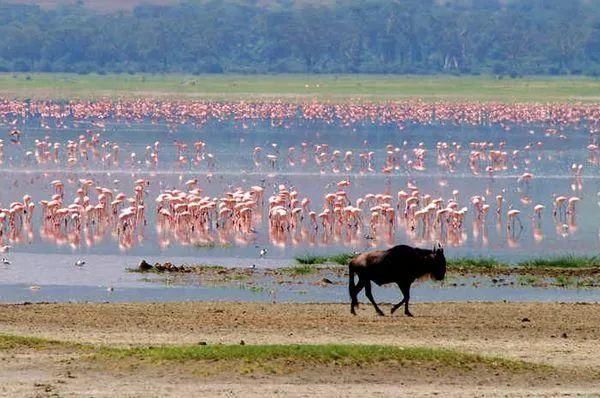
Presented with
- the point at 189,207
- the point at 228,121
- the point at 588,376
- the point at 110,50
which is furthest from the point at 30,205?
the point at 110,50

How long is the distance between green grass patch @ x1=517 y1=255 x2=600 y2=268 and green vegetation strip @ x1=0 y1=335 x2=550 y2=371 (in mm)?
10533

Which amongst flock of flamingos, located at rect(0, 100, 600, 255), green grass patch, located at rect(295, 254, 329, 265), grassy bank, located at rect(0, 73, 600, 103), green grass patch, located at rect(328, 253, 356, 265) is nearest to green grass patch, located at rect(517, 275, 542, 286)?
green grass patch, located at rect(328, 253, 356, 265)

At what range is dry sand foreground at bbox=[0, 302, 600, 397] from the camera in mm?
13727

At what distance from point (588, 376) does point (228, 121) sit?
64.0 m

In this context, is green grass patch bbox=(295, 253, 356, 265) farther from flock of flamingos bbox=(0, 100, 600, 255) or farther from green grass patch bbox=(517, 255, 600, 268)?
flock of flamingos bbox=(0, 100, 600, 255)

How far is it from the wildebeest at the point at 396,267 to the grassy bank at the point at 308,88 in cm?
8396

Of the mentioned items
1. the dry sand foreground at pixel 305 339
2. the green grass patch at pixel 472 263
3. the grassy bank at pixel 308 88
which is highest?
the dry sand foreground at pixel 305 339

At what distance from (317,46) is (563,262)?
440 feet

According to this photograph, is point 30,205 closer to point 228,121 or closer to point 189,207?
point 189,207

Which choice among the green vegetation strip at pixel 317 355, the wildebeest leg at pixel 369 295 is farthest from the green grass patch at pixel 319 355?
the wildebeest leg at pixel 369 295

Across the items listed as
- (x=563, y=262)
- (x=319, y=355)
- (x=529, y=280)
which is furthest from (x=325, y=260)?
(x=319, y=355)

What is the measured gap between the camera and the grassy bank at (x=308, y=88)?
107m

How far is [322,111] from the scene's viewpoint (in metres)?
84.4

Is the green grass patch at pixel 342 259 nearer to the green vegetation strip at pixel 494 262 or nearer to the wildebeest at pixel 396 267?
the green vegetation strip at pixel 494 262
